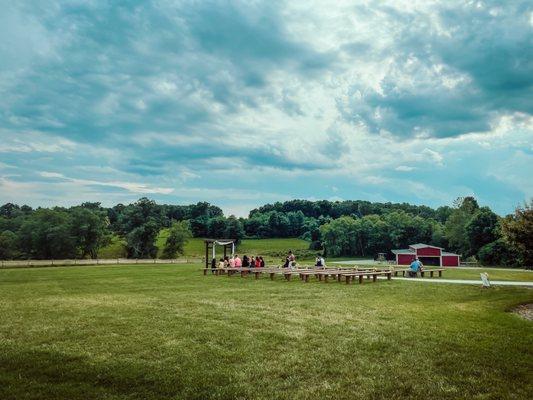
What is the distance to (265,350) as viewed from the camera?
440 inches

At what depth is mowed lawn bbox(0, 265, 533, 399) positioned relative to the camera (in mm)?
8702

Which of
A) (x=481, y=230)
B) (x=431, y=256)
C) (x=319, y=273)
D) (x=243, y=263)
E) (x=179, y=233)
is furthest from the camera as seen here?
(x=179, y=233)

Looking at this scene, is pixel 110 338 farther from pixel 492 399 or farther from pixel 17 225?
pixel 17 225

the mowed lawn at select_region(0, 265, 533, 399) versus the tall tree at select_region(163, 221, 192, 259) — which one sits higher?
the tall tree at select_region(163, 221, 192, 259)

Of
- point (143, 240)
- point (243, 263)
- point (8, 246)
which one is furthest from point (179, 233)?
point (243, 263)

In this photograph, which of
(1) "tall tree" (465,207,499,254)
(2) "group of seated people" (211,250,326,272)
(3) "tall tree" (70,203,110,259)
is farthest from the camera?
(3) "tall tree" (70,203,110,259)

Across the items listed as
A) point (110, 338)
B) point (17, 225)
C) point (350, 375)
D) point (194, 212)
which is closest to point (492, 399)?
point (350, 375)

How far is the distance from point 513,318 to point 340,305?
6.53m

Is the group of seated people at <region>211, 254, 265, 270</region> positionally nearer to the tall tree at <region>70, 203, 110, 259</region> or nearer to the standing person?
the standing person

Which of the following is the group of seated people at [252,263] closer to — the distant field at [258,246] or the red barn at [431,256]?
the red barn at [431,256]

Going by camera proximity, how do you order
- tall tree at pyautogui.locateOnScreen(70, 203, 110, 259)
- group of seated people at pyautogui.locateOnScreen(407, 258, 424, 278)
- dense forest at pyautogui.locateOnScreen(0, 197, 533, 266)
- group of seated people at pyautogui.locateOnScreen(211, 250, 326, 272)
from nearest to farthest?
group of seated people at pyautogui.locateOnScreen(407, 258, 424, 278), group of seated people at pyautogui.locateOnScreen(211, 250, 326, 272), dense forest at pyautogui.locateOnScreen(0, 197, 533, 266), tall tree at pyautogui.locateOnScreen(70, 203, 110, 259)

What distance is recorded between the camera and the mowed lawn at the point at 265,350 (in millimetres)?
8702

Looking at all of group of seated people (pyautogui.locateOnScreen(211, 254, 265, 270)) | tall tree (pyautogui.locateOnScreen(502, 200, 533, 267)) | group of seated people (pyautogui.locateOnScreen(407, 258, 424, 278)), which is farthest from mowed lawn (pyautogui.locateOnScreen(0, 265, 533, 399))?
group of seated people (pyautogui.locateOnScreen(211, 254, 265, 270))

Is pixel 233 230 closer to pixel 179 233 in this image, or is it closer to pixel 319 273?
pixel 179 233
